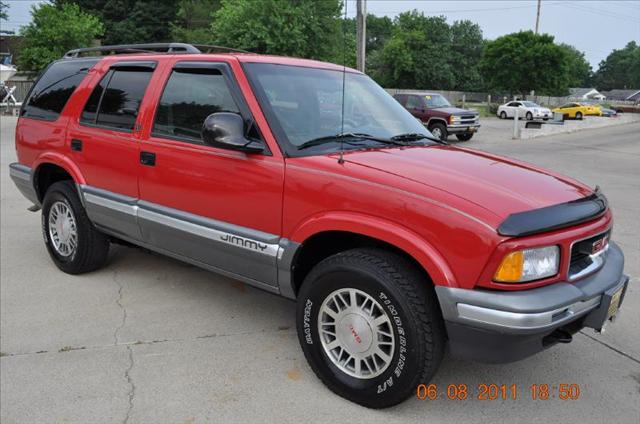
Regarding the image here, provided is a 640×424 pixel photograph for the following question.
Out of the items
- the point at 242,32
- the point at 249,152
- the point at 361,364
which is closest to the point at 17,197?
the point at 249,152

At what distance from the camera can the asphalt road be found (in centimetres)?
292

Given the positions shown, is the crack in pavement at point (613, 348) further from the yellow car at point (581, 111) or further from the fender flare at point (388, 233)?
the yellow car at point (581, 111)

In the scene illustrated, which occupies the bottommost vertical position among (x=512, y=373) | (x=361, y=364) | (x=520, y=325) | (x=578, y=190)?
(x=512, y=373)

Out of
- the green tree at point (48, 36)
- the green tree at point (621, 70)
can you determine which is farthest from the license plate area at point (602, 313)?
the green tree at point (621, 70)

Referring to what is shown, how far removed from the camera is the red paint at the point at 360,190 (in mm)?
2516

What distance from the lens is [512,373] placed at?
335cm

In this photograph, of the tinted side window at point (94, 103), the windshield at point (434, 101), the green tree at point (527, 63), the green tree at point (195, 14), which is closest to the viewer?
the tinted side window at point (94, 103)

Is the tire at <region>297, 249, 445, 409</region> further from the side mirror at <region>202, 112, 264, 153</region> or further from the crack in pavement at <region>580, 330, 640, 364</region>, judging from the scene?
the crack in pavement at <region>580, 330, 640, 364</region>

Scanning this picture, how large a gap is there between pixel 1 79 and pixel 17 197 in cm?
3144

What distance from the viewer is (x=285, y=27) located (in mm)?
33938

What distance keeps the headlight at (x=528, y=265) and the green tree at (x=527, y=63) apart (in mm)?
56879

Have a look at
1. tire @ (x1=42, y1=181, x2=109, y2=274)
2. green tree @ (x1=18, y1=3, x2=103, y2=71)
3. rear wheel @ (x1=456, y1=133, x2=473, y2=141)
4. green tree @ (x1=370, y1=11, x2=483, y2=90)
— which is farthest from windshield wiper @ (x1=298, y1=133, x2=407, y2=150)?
green tree @ (x1=370, y1=11, x2=483, y2=90)

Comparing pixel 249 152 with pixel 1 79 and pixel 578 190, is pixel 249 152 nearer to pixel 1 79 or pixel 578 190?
pixel 578 190

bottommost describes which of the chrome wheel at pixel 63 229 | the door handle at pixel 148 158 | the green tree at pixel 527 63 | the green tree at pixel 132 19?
the chrome wheel at pixel 63 229
